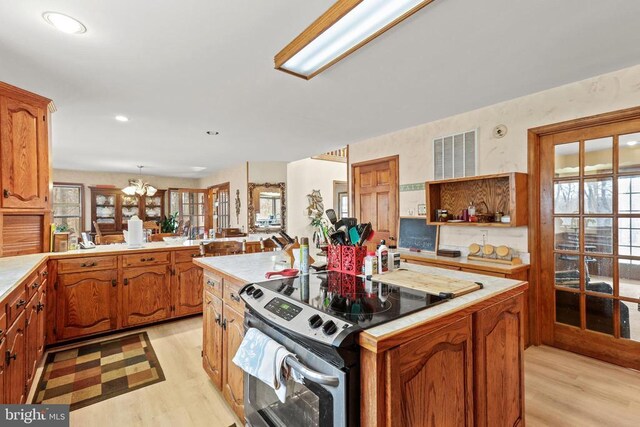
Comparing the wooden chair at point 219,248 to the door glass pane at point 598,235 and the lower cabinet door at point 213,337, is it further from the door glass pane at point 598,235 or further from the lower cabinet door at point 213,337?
the door glass pane at point 598,235

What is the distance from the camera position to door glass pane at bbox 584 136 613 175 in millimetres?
2486

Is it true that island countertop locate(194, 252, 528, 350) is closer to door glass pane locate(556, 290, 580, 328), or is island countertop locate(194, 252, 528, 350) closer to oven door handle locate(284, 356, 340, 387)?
oven door handle locate(284, 356, 340, 387)

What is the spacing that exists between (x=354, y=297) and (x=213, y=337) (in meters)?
1.29

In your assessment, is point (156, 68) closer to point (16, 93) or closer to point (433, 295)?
point (16, 93)

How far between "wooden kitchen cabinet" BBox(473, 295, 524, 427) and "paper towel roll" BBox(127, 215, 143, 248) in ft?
11.2

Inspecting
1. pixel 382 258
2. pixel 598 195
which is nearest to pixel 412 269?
pixel 382 258

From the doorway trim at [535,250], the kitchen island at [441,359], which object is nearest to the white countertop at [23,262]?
the kitchen island at [441,359]

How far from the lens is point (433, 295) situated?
1.28 meters

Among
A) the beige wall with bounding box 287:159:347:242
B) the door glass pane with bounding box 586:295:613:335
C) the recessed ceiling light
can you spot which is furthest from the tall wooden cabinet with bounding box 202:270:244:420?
the beige wall with bounding box 287:159:347:242

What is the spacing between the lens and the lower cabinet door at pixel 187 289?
11.3 feet

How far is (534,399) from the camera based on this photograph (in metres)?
2.05

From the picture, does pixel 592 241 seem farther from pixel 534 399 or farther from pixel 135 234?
pixel 135 234

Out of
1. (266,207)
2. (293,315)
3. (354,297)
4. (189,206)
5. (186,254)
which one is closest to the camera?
(293,315)

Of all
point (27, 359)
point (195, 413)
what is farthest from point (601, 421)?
point (27, 359)
